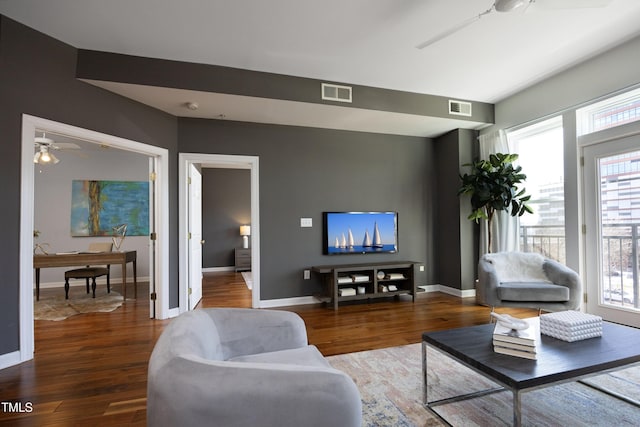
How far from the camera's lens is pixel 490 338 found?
1986 millimetres

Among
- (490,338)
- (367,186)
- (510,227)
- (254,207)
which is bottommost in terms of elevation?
(490,338)

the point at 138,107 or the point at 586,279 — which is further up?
the point at 138,107

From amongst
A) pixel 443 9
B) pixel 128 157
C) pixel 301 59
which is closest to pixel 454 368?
pixel 443 9

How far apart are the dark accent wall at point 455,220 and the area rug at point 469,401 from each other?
8.67ft

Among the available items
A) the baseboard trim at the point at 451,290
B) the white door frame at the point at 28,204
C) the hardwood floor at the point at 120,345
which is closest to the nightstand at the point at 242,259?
the hardwood floor at the point at 120,345

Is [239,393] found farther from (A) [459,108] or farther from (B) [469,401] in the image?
(A) [459,108]

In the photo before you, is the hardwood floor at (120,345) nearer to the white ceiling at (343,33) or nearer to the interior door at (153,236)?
the interior door at (153,236)

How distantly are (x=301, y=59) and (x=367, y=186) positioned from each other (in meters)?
2.28

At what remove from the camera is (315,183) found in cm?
483

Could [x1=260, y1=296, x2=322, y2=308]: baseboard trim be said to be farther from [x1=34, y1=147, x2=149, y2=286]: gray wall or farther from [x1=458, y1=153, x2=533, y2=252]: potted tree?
[x1=34, y1=147, x2=149, y2=286]: gray wall

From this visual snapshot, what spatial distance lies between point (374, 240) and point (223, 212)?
15.0 feet

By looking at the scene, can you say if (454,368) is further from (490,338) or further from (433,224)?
(433,224)

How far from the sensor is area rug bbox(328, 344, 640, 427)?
5.99 feet

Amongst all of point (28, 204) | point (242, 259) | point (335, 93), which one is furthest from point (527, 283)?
point (242, 259)
